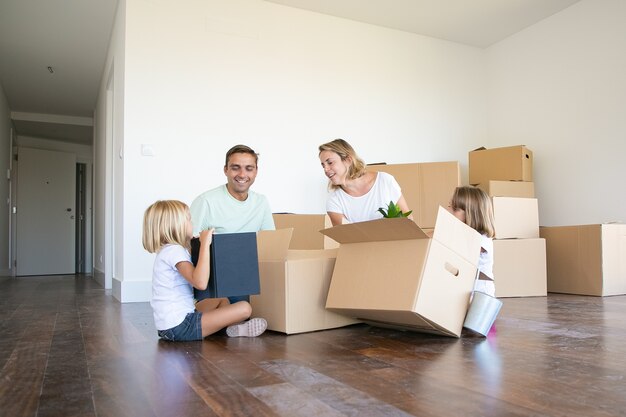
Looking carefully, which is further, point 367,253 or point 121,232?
point 121,232

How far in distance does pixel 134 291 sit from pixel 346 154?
5.96 ft

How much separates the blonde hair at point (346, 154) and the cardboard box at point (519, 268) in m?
1.51

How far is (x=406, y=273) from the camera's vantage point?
1.72 meters

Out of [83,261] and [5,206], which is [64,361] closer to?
[5,206]

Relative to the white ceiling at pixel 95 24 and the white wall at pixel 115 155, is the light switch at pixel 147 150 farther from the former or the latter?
the white ceiling at pixel 95 24

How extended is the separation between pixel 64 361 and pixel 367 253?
1.05m

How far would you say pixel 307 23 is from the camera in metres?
3.94

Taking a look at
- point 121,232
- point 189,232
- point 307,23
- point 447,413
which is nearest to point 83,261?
point 121,232

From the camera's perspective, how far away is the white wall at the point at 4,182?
5907 mm

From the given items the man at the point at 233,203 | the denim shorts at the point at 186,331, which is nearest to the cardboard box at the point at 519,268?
the man at the point at 233,203

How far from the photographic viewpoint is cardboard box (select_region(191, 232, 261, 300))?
175 cm

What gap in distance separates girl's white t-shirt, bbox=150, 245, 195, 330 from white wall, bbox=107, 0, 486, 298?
1.57 meters

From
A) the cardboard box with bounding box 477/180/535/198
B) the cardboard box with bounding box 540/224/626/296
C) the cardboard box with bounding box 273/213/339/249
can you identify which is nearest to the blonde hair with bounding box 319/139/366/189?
the cardboard box with bounding box 273/213/339/249

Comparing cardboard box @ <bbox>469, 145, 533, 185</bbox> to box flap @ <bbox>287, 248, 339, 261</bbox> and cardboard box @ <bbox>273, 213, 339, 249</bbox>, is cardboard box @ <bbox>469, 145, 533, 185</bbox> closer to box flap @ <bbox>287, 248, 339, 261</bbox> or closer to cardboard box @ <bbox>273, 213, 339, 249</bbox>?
cardboard box @ <bbox>273, 213, 339, 249</bbox>
